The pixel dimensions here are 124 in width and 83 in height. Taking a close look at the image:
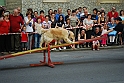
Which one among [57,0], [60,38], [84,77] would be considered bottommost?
[84,77]

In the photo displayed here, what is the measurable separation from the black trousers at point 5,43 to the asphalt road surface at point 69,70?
1.41m

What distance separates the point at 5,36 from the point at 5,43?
0.34 metres

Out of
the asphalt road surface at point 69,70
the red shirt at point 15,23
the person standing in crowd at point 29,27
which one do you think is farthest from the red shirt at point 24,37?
the asphalt road surface at point 69,70

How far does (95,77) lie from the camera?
962 centimetres

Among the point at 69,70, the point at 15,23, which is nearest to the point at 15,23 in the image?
the point at 15,23

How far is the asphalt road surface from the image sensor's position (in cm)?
937

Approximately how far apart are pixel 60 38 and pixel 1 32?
3.91 meters

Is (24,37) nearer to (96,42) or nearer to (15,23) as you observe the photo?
(15,23)

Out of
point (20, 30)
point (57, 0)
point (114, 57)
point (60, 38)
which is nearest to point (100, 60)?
point (114, 57)

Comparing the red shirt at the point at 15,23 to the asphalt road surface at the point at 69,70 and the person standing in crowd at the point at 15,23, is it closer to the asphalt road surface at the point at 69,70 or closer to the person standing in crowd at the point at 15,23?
the person standing in crowd at the point at 15,23

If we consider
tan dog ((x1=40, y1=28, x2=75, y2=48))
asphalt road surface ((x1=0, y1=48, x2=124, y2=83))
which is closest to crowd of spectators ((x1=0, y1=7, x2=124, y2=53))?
asphalt road surface ((x1=0, y1=48, x2=124, y2=83))

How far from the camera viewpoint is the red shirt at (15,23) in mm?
14895

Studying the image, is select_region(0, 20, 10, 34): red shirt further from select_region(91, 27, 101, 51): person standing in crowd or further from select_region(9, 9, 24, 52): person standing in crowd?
select_region(91, 27, 101, 51): person standing in crowd

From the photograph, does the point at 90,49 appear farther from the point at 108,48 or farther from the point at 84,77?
the point at 84,77
